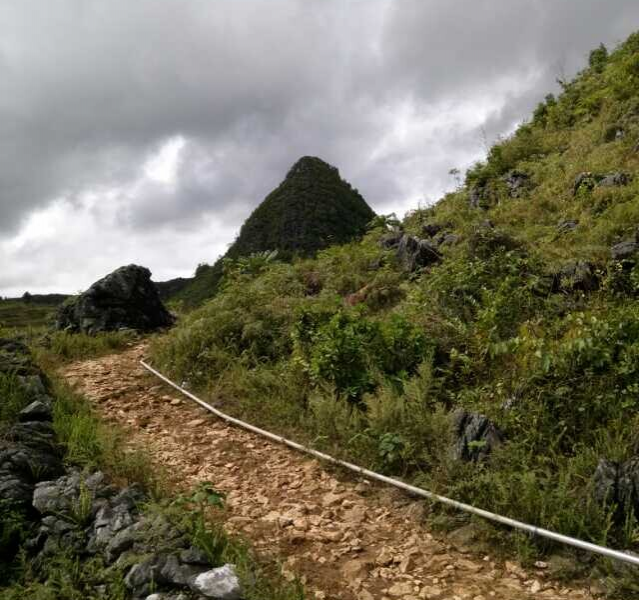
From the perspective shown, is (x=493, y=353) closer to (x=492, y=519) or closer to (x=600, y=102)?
(x=492, y=519)

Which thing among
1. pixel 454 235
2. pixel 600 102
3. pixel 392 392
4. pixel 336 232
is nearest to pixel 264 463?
pixel 392 392

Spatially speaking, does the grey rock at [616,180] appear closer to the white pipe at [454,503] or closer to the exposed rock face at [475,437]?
the exposed rock face at [475,437]

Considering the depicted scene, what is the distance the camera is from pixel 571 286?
6.77 meters

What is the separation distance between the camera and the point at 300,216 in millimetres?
34844

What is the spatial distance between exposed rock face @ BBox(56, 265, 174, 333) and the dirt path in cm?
613

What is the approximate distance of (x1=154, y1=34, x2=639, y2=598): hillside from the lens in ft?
13.9

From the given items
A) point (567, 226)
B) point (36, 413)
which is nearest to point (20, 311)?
point (36, 413)

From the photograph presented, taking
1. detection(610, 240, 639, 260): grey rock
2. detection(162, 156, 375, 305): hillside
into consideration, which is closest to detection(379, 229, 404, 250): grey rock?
detection(610, 240, 639, 260): grey rock

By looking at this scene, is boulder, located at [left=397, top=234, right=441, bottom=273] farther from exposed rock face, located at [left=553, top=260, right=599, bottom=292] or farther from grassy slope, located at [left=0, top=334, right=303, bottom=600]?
grassy slope, located at [left=0, top=334, right=303, bottom=600]

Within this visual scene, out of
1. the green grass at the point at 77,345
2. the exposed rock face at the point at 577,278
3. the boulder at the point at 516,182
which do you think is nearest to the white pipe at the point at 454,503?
the exposed rock face at the point at 577,278

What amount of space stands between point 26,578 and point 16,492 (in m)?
0.88

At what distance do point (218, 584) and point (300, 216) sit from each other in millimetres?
32387

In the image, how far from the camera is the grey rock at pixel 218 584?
10.7 ft

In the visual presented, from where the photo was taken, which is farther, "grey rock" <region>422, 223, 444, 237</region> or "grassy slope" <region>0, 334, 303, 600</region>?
"grey rock" <region>422, 223, 444, 237</region>
